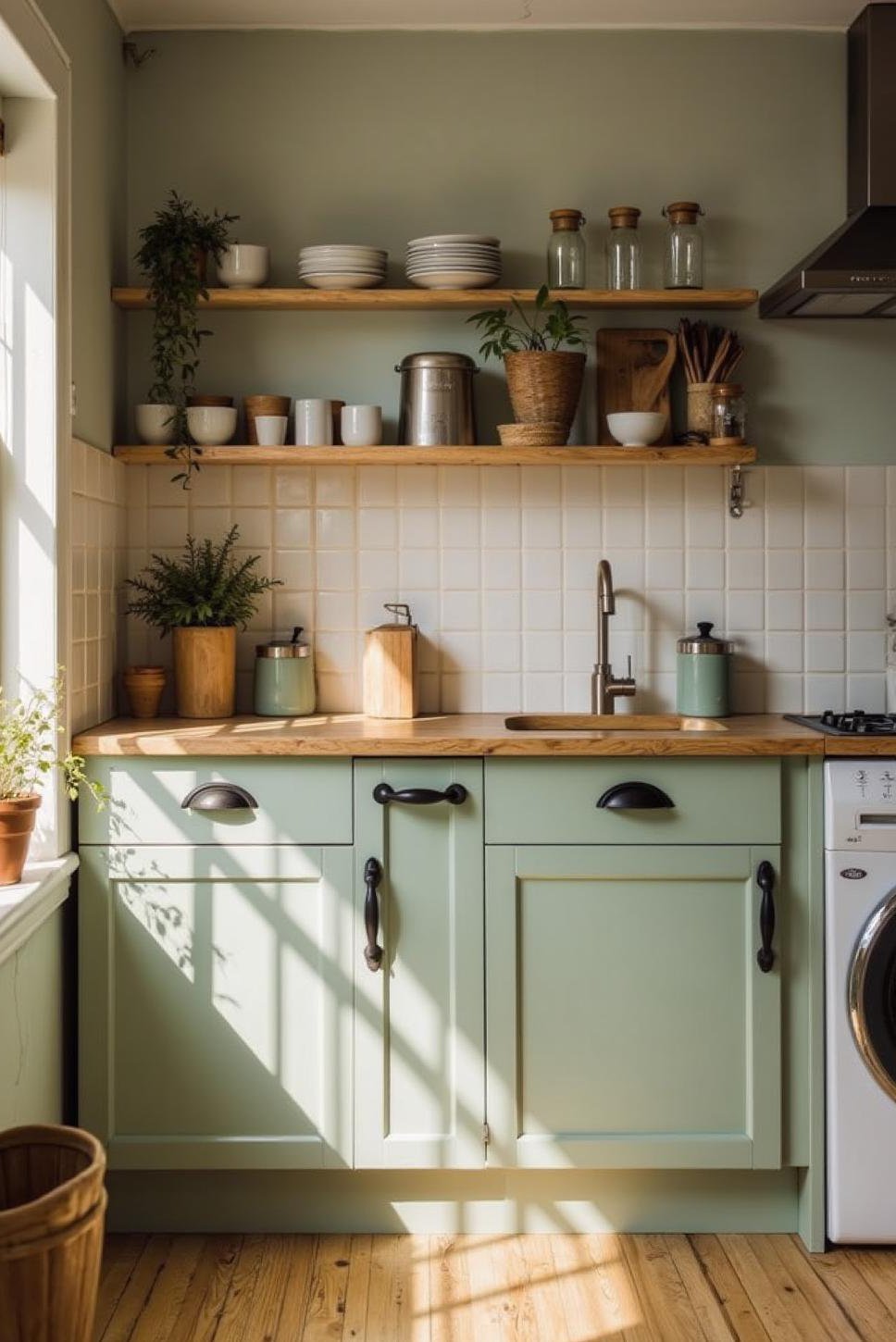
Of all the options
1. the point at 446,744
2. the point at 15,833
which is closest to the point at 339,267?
the point at 446,744

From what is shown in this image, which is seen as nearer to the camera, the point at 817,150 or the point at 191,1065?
the point at 191,1065

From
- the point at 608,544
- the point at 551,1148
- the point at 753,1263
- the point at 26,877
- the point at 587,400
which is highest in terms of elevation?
the point at 587,400

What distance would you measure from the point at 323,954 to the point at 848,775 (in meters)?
1.07

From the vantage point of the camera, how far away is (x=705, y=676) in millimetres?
2986

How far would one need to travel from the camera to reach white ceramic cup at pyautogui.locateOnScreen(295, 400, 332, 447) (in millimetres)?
2961

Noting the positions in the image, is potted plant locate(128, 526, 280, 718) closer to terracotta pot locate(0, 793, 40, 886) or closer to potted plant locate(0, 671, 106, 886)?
potted plant locate(0, 671, 106, 886)

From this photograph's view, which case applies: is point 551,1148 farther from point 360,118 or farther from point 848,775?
point 360,118

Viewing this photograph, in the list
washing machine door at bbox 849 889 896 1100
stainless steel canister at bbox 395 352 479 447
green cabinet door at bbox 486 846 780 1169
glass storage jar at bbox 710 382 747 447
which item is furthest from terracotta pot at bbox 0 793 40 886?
glass storage jar at bbox 710 382 747 447

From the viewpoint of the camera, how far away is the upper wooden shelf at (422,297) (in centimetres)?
290

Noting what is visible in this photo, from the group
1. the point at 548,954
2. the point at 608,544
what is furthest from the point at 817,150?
the point at 548,954

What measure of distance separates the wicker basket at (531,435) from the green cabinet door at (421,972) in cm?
76

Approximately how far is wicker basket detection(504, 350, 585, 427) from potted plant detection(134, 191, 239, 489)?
2.35 feet

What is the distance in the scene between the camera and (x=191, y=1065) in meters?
2.57

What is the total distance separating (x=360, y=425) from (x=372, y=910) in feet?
3.56
